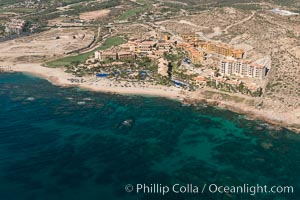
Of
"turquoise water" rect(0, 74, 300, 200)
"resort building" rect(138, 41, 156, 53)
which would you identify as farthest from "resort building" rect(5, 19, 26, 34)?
"turquoise water" rect(0, 74, 300, 200)

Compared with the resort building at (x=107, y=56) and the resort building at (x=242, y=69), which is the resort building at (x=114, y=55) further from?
the resort building at (x=242, y=69)

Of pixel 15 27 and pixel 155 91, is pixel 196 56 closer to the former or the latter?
pixel 155 91

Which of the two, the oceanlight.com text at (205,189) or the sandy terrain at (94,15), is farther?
the sandy terrain at (94,15)

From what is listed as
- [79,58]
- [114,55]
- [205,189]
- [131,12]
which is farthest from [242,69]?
[131,12]

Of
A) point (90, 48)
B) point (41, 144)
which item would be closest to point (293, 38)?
point (90, 48)

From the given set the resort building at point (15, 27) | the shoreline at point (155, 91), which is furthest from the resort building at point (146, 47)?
the resort building at point (15, 27)

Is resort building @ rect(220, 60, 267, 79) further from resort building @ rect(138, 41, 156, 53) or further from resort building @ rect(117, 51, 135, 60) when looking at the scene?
resort building @ rect(117, 51, 135, 60)
